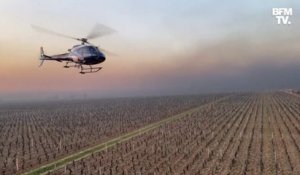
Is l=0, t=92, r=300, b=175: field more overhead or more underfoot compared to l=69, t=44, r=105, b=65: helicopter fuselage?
more underfoot

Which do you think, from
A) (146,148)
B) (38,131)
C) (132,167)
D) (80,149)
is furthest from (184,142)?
(38,131)

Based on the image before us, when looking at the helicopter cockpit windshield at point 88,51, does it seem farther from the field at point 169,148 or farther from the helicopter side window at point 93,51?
the field at point 169,148

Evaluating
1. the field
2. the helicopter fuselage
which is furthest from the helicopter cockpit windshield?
the field

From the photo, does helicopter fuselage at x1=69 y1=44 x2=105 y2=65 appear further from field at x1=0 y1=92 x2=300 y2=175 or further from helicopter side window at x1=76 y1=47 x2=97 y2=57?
field at x1=0 y1=92 x2=300 y2=175

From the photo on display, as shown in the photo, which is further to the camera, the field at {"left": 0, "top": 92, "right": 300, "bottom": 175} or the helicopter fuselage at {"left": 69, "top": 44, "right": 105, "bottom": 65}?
the field at {"left": 0, "top": 92, "right": 300, "bottom": 175}

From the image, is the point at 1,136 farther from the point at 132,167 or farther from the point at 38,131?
the point at 132,167

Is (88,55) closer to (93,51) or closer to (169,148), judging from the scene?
(93,51)

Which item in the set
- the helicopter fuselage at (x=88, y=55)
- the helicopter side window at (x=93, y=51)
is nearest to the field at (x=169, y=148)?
the helicopter fuselage at (x=88, y=55)

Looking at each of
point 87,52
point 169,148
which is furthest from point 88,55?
point 169,148

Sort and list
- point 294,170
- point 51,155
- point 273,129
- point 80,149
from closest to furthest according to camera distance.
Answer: point 294,170 < point 51,155 < point 80,149 < point 273,129
